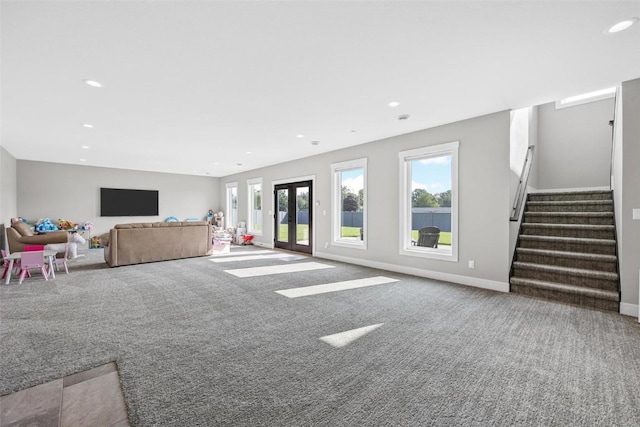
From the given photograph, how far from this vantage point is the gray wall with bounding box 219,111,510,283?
4.26 metres

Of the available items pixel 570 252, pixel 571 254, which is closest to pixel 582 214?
pixel 570 252

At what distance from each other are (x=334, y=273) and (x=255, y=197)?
18.1 ft

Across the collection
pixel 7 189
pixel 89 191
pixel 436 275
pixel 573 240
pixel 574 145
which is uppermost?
pixel 574 145

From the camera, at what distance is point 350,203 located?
267 inches

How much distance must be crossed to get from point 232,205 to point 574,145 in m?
10.3

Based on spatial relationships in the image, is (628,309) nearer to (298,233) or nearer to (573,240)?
(573,240)

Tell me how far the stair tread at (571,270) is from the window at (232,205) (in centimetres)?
932

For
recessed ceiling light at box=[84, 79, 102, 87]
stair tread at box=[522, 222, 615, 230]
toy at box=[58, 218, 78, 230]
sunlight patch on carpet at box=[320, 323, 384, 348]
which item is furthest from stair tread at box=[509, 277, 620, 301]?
toy at box=[58, 218, 78, 230]

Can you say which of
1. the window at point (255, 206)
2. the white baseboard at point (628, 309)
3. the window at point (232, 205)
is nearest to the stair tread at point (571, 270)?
the white baseboard at point (628, 309)

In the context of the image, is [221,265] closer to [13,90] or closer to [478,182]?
[13,90]

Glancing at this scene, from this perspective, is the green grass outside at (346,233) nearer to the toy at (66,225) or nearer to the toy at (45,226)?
the toy at (66,225)

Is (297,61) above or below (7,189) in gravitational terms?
above

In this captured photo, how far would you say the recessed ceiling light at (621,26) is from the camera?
2239mm

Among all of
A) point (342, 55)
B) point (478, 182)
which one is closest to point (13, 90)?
point (342, 55)
